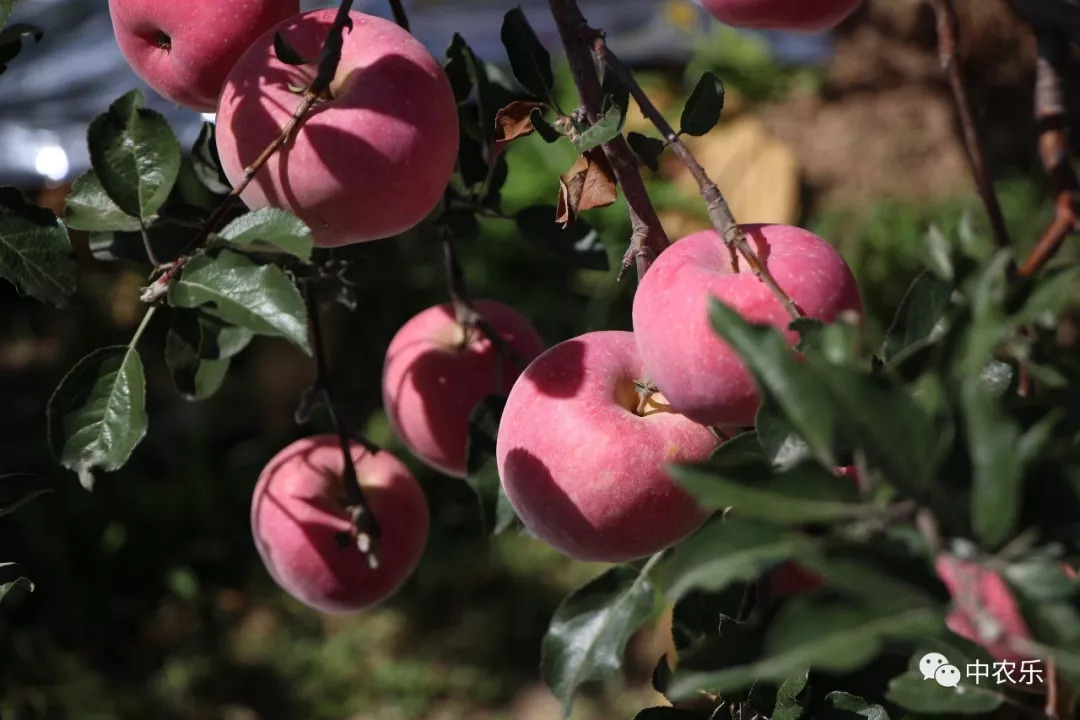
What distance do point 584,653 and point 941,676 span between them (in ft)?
0.85

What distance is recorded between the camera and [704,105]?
65 cm

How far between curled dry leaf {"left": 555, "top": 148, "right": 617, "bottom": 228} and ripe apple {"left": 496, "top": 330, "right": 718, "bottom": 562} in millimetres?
87

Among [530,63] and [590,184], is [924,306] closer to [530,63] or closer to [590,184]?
[590,184]

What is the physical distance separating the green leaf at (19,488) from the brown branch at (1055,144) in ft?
2.28

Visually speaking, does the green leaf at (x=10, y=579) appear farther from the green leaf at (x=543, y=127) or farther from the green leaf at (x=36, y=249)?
the green leaf at (x=543, y=127)

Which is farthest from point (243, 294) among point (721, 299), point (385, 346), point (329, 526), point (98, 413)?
point (385, 346)

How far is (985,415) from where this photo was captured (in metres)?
0.34

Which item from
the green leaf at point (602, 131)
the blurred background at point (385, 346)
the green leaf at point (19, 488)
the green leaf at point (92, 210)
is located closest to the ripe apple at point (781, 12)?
the green leaf at point (602, 131)

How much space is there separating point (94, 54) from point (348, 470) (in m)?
2.11

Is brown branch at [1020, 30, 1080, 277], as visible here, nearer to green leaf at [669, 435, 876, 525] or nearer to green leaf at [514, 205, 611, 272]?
green leaf at [514, 205, 611, 272]

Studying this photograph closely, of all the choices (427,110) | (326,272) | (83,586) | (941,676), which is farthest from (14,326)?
(941,676)

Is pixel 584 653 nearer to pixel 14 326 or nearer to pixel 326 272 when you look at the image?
pixel 326 272

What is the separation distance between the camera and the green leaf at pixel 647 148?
66 centimetres

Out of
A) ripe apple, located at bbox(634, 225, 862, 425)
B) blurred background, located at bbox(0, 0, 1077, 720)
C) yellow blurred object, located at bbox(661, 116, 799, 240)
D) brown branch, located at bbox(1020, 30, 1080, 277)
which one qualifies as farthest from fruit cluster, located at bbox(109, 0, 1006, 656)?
yellow blurred object, located at bbox(661, 116, 799, 240)
